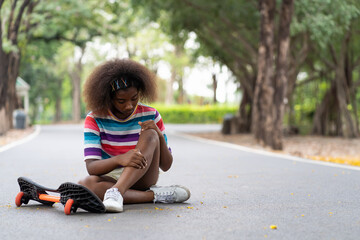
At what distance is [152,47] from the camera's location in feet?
172

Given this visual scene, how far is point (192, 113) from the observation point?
48031 mm

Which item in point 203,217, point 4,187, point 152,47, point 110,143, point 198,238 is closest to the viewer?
point 198,238

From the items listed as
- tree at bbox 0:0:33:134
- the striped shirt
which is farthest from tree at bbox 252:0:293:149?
the striped shirt

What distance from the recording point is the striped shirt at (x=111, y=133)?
17.3ft

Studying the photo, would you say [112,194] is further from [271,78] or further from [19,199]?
[271,78]

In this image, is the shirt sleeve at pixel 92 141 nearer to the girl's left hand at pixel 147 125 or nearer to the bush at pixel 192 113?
the girl's left hand at pixel 147 125

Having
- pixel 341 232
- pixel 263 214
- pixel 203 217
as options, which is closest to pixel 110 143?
pixel 203 217

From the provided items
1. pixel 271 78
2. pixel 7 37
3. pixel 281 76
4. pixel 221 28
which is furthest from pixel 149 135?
pixel 221 28

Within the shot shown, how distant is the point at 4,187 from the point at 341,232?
14.6 ft

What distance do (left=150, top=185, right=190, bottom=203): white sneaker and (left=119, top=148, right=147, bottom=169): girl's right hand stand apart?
0.62 m

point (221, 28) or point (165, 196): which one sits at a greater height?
point (221, 28)

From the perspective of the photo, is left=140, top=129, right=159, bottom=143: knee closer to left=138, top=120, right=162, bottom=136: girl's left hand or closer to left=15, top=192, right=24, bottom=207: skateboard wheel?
left=138, top=120, right=162, bottom=136: girl's left hand

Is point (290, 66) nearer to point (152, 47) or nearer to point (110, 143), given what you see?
point (110, 143)

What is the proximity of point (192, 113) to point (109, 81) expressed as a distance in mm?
42882
